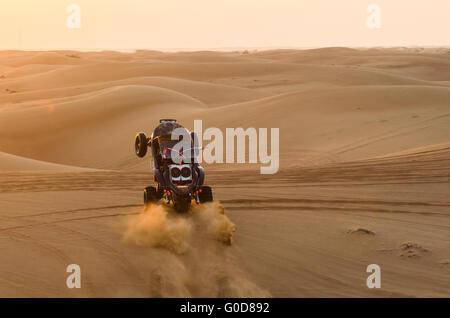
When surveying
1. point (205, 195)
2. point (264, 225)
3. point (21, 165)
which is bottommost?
point (264, 225)

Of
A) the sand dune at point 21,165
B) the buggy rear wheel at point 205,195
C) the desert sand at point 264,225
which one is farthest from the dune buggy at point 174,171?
the sand dune at point 21,165

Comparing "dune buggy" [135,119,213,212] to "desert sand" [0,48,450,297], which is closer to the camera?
"desert sand" [0,48,450,297]

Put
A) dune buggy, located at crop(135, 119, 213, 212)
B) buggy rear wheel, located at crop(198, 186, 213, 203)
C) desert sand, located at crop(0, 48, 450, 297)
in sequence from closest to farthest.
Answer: desert sand, located at crop(0, 48, 450, 297) → dune buggy, located at crop(135, 119, 213, 212) → buggy rear wheel, located at crop(198, 186, 213, 203)

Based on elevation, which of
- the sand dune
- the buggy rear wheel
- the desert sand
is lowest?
the desert sand

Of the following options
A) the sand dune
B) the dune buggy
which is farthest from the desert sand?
the dune buggy

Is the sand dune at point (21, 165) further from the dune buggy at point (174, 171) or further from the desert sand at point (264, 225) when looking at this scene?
the dune buggy at point (174, 171)

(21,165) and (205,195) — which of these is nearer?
(205,195)

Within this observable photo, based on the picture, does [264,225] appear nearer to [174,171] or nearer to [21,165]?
[174,171]

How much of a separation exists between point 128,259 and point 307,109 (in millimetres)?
15173

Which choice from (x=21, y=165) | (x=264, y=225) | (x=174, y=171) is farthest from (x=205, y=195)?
(x=21, y=165)

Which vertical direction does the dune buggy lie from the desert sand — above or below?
above

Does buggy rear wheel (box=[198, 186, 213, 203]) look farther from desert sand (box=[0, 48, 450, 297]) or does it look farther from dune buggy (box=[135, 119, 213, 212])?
desert sand (box=[0, 48, 450, 297])

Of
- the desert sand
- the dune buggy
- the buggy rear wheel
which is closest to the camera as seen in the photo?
the desert sand

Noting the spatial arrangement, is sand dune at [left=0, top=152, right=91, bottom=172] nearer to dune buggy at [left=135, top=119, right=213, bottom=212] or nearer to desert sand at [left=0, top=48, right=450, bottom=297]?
desert sand at [left=0, top=48, right=450, bottom=297]
